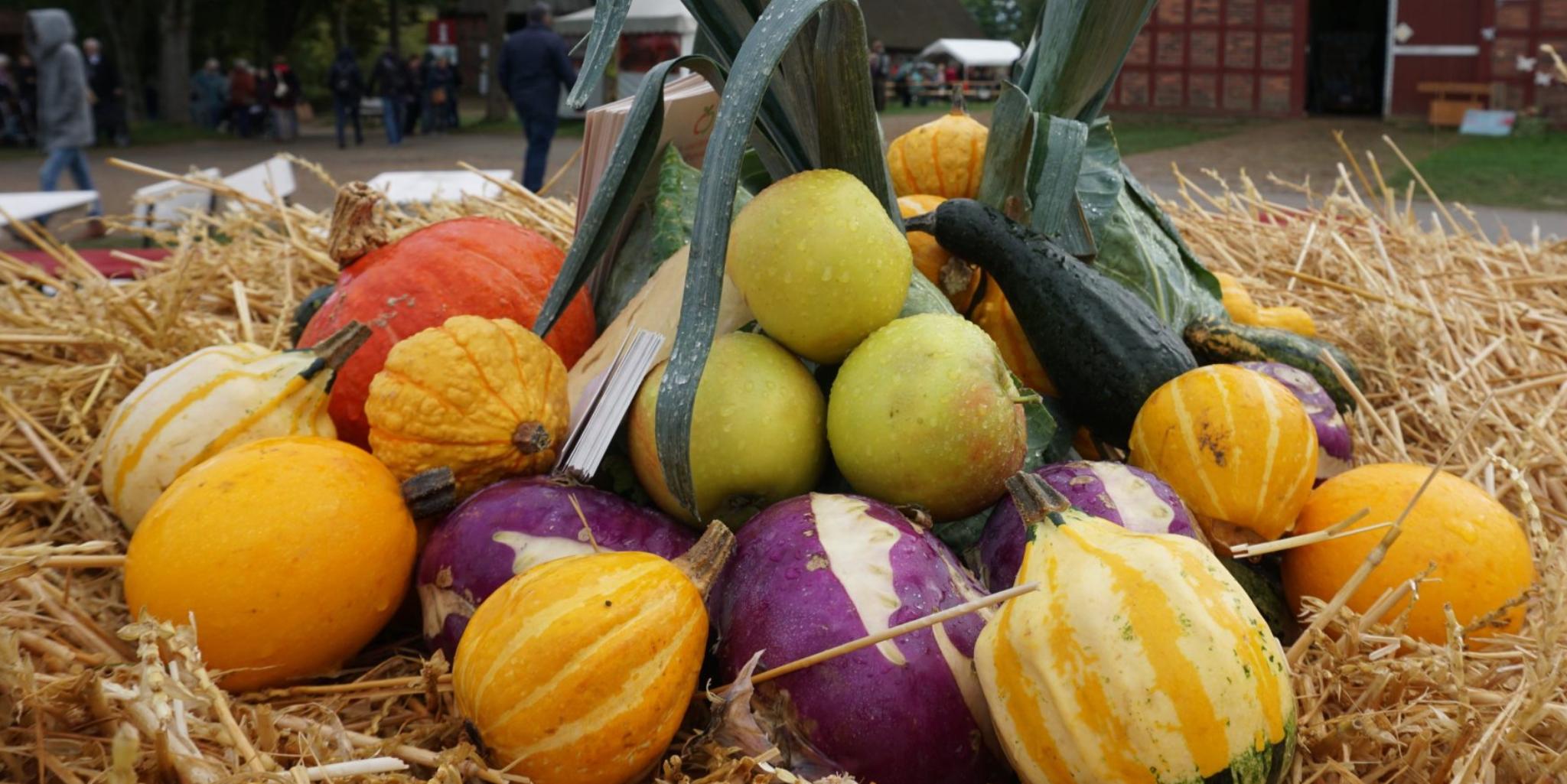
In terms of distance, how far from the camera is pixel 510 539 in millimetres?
1470

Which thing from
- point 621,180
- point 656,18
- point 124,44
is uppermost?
point 124,44

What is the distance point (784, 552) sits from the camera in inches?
53.4

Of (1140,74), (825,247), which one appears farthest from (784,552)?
(1140,74)

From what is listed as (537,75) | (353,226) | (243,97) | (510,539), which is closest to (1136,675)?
(510,539)

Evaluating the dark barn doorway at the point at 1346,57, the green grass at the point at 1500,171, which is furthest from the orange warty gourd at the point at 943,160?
the dark barn doorway at the point at 1346,57

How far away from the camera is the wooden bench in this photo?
16344mm

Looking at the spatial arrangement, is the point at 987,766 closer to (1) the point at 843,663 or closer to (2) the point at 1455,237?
(1) the point at 843,663

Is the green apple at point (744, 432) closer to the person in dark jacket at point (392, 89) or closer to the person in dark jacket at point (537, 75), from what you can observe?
the person in dark jacket at point (537, 75)

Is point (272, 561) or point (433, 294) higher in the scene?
point (433, 294)

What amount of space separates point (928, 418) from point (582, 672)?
56 centimetres

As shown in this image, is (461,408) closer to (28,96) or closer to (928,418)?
(928,418)

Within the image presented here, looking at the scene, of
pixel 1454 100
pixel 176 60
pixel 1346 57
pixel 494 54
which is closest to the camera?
pixel 1454 100

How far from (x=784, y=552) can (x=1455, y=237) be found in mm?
3052

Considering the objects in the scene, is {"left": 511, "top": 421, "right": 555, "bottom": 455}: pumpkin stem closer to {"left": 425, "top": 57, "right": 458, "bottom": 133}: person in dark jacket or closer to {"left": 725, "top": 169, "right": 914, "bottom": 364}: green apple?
{"left": 725, "top": 169, "right": 914, "bottom": 364}: green apple
